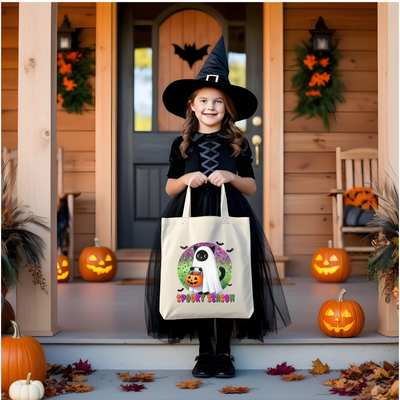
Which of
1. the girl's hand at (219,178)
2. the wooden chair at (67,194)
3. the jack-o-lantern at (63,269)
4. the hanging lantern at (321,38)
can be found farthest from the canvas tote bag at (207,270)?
the hanging lantern at (321,38)

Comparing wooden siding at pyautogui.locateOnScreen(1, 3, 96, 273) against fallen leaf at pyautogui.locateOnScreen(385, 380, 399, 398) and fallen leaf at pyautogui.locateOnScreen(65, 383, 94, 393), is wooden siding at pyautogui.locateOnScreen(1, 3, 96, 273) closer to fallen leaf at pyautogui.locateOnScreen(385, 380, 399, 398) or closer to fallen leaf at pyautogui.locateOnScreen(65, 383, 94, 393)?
fallen leaf at pyautogui.locateOnScreen(65, 383, 94, 393)

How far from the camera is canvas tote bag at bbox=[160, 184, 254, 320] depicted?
176cm

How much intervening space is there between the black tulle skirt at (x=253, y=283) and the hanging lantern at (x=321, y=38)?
7.19 feet

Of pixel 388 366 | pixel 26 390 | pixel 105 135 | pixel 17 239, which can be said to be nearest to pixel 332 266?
pixel 388 366

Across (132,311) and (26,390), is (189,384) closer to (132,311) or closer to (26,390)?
(26,390)

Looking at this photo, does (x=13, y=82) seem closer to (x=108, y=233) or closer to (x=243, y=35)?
(x=108, y=233)

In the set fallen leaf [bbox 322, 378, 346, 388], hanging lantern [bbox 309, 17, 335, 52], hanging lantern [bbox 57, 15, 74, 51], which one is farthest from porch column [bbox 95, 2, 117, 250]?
fallen leaf [bbox 322, 378, 346, 388]

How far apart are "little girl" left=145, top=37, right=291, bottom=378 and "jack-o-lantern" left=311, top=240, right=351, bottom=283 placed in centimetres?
145

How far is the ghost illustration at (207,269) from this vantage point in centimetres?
175

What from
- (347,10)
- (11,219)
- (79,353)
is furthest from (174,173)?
(347,10)

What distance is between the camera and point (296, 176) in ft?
12.5

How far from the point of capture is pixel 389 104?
204 centimetres

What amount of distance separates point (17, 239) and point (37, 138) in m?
0.44

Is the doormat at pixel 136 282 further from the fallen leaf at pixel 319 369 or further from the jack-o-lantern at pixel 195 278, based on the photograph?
the jack-o-lantern at pixel 195 278
